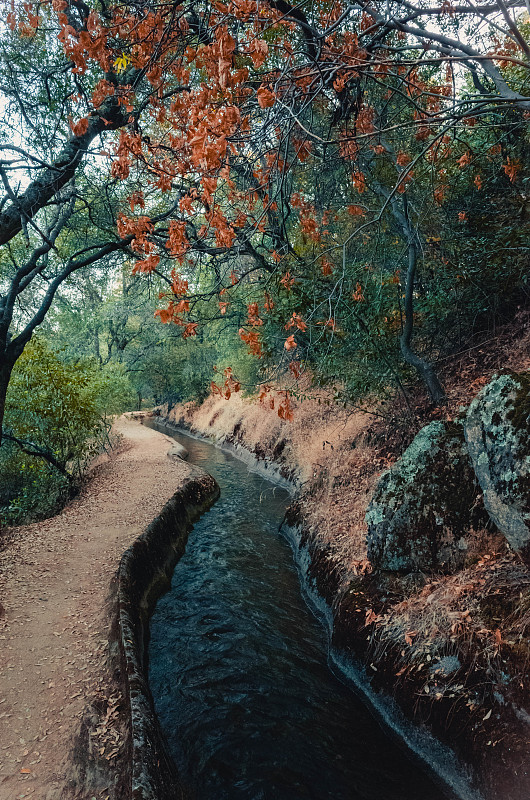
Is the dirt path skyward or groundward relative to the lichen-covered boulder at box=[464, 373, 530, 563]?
groundward

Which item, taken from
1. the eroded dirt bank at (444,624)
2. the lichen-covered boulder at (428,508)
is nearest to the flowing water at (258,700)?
the eroded dirt bank at (444,624)

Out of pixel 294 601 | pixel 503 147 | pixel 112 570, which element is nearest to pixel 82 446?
pixel 112 570

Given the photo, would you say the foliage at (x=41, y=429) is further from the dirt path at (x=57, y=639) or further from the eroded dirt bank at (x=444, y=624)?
the eroded dirt bank at (x=444, y=624)

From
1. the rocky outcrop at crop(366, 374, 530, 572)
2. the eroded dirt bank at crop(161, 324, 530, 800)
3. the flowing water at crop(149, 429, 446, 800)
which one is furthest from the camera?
the rocky outcrop at crop(366, 374, 530, 572)

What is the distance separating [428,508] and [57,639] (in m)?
4.39

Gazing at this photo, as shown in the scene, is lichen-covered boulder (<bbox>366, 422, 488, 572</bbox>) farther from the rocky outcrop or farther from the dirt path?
the dirt path

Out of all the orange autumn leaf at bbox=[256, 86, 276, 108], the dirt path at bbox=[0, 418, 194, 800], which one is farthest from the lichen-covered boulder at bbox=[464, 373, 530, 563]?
the dirt path at bbox=[0, 418, 194, 800]

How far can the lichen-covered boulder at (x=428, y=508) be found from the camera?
471 cm

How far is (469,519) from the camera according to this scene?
4.69 metres

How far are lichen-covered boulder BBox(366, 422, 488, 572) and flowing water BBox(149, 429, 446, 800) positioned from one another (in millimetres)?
1577

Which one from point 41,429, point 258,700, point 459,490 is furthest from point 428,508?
point 41,429

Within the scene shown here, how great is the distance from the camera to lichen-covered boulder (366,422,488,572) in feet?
15.5

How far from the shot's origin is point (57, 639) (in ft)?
15.6

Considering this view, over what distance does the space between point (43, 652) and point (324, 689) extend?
3.01 metres
